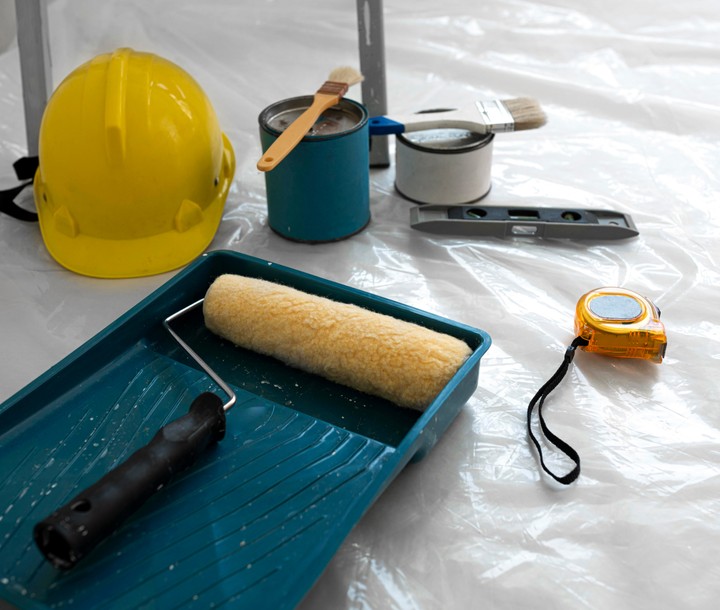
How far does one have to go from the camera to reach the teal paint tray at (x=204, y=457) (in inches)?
26.3

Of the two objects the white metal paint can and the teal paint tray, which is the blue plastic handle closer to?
the white metal paint can

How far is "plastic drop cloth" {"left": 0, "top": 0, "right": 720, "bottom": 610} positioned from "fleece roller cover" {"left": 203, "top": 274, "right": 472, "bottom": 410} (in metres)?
A: 0.10

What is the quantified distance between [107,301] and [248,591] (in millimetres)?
566

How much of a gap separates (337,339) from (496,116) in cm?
53

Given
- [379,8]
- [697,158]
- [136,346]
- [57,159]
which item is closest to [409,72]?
[379,8]

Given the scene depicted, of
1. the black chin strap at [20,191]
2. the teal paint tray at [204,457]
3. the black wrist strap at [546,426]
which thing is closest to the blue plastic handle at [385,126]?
the teal paint tray at [204,457]

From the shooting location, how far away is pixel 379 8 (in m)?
1.24

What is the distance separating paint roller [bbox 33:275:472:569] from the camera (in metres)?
0.66

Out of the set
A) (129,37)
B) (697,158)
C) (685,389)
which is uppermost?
(129,37)

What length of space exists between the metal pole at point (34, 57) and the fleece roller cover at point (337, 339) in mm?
547

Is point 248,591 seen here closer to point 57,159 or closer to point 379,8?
point 57,159

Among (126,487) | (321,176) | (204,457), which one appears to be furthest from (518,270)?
(126,487)

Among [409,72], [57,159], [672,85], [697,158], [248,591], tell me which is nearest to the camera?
[248,591]

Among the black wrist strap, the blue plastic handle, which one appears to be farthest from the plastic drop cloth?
the blue plastic handle
